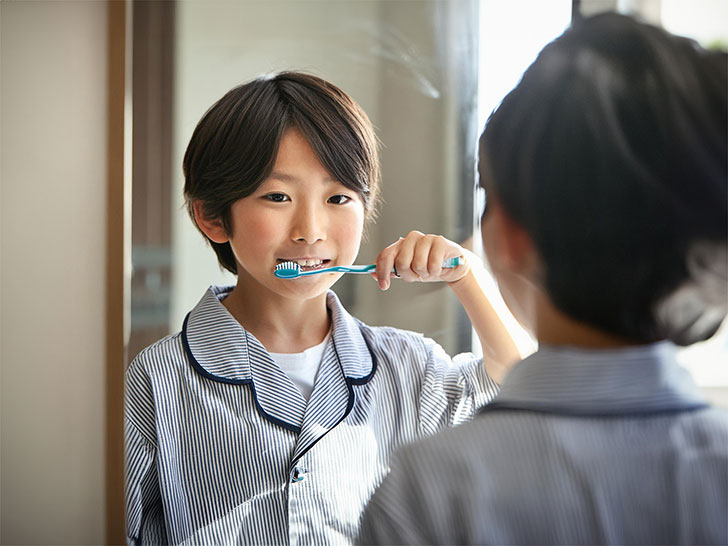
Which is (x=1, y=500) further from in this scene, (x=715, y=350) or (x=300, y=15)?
(x=715, y=350)

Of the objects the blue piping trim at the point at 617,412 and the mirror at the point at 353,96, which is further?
the mirror at the point at 353,96

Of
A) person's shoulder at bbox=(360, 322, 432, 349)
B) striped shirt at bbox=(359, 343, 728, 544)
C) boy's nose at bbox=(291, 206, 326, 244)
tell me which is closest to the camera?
striped shirt at bbox=(359, 343, 728, 544)

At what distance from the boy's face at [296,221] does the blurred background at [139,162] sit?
0.48 feet

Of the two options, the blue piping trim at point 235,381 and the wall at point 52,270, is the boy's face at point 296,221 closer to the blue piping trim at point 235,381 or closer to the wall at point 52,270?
the blue piping trim at point 235,381

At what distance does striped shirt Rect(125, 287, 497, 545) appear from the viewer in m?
0.62

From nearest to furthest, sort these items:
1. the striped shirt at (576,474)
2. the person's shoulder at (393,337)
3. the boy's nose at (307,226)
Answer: the striped shirt at (576,474) < the boy's nose at (307,226) < the person's shoulder at (393,337)

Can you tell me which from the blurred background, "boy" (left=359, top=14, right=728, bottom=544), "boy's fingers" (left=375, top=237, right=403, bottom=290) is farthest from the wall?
"boy" (left=359, top=14, right=728, bottom=544)

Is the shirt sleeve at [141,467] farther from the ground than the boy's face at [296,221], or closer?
closer

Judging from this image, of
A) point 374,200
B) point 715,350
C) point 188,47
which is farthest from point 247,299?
point 715,350

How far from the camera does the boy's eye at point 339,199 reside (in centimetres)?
64

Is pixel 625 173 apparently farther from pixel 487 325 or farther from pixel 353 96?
pixel 353 96

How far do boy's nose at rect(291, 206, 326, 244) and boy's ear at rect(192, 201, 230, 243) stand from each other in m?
0.09

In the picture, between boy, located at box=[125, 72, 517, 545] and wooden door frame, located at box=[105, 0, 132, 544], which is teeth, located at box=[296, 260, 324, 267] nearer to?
boy, located at box=[125, 72, 517, 545]

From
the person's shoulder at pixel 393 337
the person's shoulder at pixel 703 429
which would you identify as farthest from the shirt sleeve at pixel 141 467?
the person's shoulder at pixel 703 429
